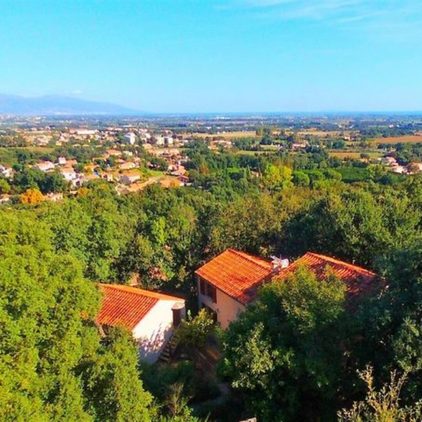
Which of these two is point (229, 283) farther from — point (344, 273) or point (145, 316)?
point (344, 273)

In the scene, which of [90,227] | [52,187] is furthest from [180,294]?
[52,187]

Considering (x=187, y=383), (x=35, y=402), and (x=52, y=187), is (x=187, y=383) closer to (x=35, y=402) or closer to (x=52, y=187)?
(x=35, y=402)

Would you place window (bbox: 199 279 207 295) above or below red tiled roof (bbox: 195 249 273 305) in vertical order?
below

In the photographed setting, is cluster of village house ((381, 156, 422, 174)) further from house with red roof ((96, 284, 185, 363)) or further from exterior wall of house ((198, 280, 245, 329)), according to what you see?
house with red roof ((96, 284, 185, 363))

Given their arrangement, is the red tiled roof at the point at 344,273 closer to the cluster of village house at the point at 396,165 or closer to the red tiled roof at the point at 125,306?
the red tiled roof at the point at 125,306

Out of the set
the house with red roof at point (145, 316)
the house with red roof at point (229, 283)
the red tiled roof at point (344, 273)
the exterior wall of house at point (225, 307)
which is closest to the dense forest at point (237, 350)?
the red tiled roof at point (344, 273)

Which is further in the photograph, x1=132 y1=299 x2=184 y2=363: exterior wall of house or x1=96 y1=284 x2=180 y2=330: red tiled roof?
x1=96 y1=284 x2=180 y2=330: red tiled roof

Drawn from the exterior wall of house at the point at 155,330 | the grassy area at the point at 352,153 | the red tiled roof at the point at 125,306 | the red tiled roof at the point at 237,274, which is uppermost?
the red tiled roof at the point at 237,274

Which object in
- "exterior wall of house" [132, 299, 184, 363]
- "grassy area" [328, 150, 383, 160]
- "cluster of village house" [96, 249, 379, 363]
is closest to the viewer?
"cluster of village house" [96, 249, 379, 363]

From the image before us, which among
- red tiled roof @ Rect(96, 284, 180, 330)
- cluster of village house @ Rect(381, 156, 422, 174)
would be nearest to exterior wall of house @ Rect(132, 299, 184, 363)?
red tiled roof @ Rect(96, 284, 180, 330)
